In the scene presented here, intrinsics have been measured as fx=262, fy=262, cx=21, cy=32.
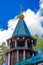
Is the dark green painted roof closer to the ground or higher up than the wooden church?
higher up

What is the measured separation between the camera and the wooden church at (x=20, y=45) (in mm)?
22062

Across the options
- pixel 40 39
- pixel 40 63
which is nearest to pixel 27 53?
pixel 40 63

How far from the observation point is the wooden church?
869 inches

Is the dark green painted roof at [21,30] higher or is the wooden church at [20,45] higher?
the dark green painted roof at [21,30]

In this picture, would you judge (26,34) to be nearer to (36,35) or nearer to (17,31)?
(17,31)

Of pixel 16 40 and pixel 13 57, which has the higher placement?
pixel 16 40

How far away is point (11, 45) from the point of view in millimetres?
23609

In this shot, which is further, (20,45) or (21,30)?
(21,30)

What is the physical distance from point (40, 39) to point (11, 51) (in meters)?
13.7

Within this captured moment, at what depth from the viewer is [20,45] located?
909 inches

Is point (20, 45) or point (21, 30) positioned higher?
point (21, 30)

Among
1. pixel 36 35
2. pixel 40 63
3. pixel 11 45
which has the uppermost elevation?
pixel 36 35

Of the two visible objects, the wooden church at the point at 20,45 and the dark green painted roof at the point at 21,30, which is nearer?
the wooden church at the point at 20,45

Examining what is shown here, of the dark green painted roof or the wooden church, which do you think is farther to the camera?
the dark green painted roof
